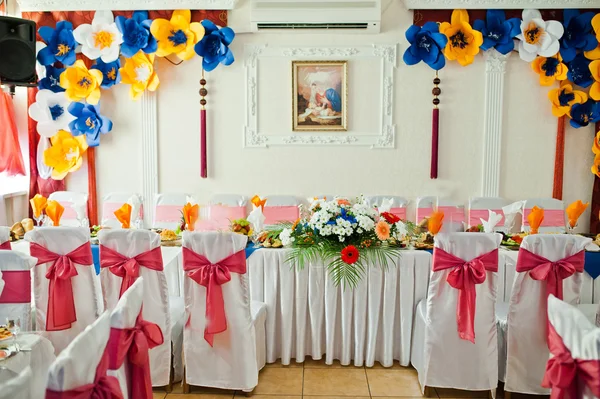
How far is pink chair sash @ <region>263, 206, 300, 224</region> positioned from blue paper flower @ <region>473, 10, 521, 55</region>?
8.64ft

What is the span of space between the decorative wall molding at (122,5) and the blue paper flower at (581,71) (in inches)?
142

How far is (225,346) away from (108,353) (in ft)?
4.20

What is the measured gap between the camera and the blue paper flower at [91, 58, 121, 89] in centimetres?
514

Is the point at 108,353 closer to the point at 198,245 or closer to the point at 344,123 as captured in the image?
the point at 198,245

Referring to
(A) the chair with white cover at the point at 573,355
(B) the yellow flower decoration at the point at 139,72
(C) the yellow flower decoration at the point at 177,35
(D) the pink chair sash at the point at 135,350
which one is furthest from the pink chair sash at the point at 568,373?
(B) the yellow flower decoration at the point at 139,72

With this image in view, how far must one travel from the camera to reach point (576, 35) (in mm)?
5027

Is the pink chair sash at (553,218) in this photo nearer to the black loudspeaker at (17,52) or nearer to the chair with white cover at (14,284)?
the chair with white cover at (14,284)

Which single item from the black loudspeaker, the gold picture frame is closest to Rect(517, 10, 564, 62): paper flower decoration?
the gold picture frame

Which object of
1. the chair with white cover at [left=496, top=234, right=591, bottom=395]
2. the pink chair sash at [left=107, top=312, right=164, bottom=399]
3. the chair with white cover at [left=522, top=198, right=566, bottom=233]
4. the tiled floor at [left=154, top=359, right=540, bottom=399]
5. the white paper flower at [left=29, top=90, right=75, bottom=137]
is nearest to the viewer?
the pink chair sash at [left=107, top=312, right=164, bottom=399]

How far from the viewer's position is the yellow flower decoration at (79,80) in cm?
504

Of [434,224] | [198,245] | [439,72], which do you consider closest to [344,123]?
[439,72]

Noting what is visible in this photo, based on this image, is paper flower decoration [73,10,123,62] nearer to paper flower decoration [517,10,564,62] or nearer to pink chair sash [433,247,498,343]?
pink chair sash [433,247,498,343]

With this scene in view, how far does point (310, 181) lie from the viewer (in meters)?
5.51

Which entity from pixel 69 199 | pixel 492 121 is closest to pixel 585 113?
pixel 492 121
